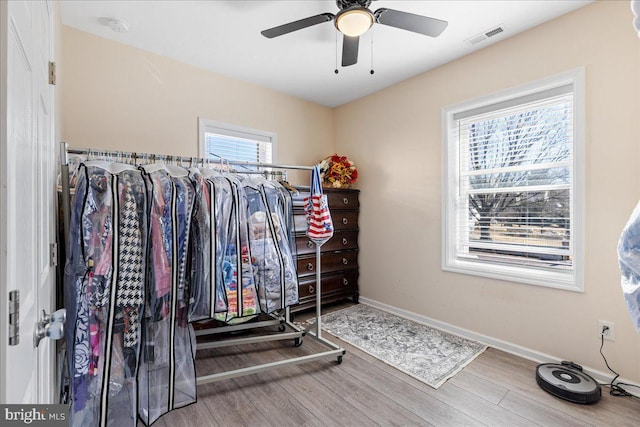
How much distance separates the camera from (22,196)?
72 cm

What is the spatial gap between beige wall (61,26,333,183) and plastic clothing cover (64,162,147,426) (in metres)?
1.19

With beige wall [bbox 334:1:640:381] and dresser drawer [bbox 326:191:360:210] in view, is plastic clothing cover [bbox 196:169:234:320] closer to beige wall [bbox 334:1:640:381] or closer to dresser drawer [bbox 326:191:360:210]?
dresser drawer [bbox 326:191:360:210]

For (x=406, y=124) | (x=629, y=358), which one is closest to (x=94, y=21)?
(x=406, y=124)

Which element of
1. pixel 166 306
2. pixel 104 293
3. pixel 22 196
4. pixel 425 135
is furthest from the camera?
pixel 425 135

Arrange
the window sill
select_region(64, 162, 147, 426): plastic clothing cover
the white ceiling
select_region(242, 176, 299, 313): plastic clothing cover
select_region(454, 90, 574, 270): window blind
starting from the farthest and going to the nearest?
select_region(454, 90, 574, 270): window blind < the window sill < the white ceiling < select_region(242, 176, 299, 313): plastic clothing cover < select_region(64, 162, 147, 426): plastic clothing cover

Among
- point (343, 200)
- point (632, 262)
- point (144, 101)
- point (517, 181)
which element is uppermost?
point (144, 101)

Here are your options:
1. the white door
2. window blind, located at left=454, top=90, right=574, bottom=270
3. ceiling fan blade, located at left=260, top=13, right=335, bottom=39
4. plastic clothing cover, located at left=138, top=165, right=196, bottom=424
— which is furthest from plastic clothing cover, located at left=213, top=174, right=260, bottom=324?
window blind, located at left=454, top=90, right=574, bottom=270

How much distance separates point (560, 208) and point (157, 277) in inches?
115

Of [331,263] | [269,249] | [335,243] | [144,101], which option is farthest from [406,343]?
[144,101]

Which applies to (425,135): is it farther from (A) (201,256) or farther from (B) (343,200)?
(A) (201,256)

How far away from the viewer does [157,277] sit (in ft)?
5.24

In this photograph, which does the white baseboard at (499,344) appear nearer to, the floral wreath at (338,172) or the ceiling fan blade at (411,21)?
the floral wreath at (338,172)

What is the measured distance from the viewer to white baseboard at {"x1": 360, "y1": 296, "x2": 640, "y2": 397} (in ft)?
6.67

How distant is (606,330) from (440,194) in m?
1.57
